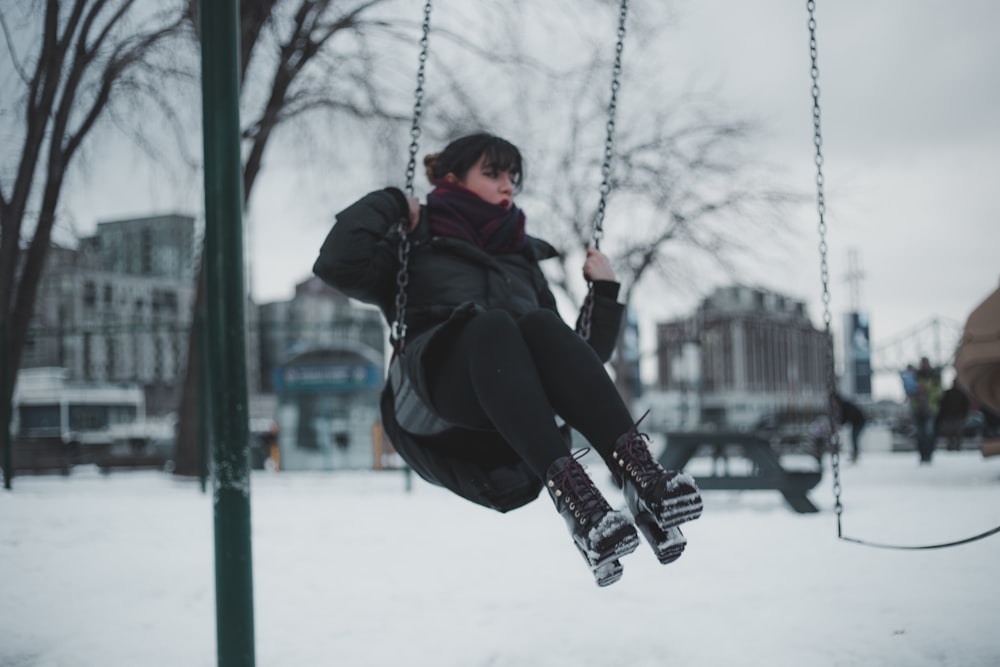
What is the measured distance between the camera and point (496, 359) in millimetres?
2049

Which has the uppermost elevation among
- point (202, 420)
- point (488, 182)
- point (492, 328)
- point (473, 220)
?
point (488, 182)

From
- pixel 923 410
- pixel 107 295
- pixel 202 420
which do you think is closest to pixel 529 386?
pixel 202 420

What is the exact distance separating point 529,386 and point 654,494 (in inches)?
13.7

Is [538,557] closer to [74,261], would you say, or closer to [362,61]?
[74,261]

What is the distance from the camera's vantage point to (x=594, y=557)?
1817mm

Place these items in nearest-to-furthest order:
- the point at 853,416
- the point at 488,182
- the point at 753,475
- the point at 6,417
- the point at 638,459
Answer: the point at 638,459 < the point at 488,182 < the point at 753,475 < the point at 6,417 < the point at 853,416

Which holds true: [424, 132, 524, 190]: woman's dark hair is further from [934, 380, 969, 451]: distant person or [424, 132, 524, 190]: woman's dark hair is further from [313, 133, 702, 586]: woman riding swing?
[934, 380, 969, 451]: distant person

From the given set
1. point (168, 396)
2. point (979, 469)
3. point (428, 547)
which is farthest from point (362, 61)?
point (168, 396)

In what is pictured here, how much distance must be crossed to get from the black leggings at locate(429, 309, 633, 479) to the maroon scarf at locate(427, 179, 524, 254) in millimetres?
368

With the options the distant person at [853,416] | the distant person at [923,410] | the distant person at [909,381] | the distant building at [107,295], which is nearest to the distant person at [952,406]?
the distant person at [923,410]

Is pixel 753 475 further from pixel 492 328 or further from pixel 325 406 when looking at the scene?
pixel 325 406

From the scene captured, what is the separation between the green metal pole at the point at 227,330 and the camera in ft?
7.43

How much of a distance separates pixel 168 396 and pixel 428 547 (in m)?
37.8

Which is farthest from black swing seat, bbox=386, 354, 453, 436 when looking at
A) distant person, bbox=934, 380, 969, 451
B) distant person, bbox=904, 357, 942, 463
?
distant person, bbox=934, 380, 969, 451
